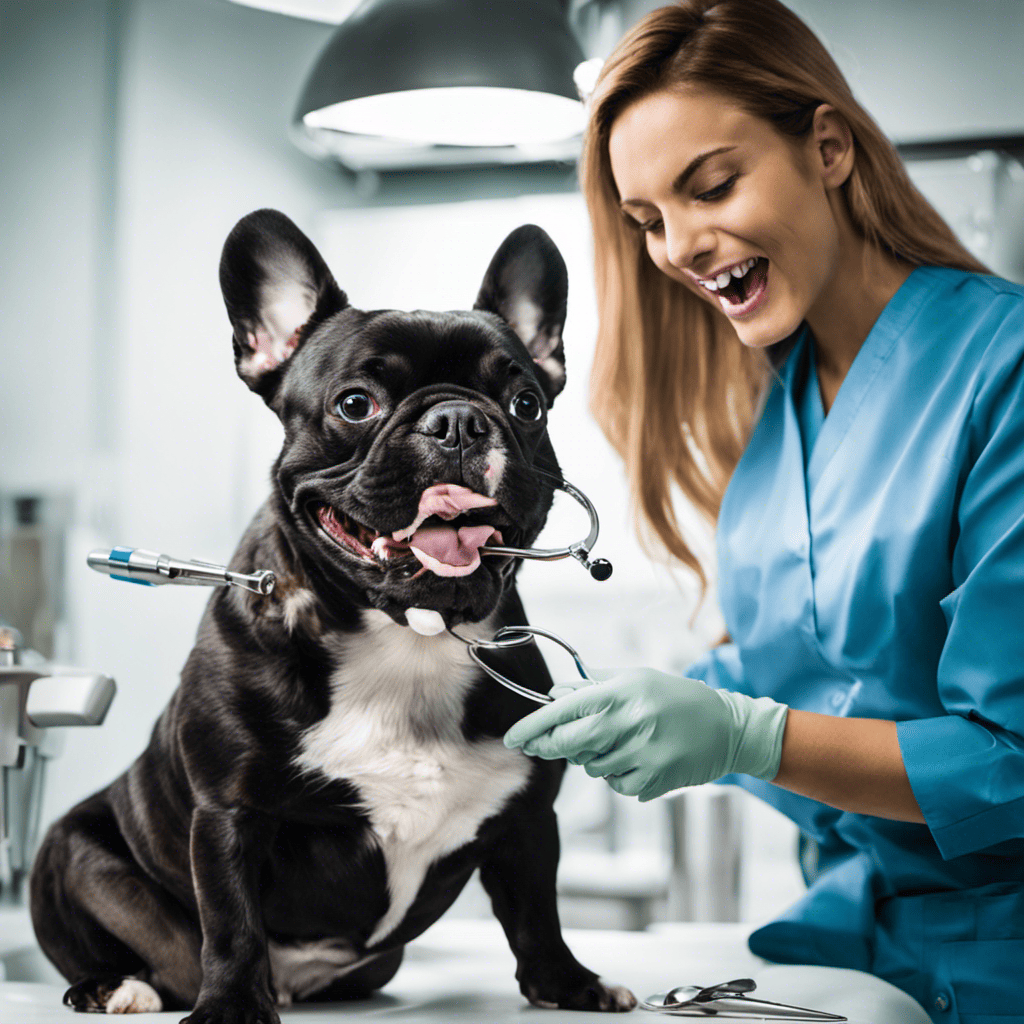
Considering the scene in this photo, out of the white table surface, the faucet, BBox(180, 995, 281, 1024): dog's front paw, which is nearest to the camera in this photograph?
BBox(180, 995, 281, 1024): dog's front paw

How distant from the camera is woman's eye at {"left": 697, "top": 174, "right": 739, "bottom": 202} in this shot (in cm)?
96

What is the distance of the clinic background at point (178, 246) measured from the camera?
102cm

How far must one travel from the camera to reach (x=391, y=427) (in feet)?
2.67

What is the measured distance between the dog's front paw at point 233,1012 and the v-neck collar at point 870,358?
0.70m

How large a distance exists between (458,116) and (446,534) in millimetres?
449

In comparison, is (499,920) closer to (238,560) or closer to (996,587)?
(238,560)

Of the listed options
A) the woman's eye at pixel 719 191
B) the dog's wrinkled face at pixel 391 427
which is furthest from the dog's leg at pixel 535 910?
the woman's eye at pixel 719 191

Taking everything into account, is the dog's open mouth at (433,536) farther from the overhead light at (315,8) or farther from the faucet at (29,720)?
the overhead light at (315,8)

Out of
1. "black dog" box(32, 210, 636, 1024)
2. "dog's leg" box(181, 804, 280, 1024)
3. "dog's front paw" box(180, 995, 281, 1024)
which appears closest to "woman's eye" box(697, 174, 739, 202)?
"black dog" box(32, 210, 636, 1024)

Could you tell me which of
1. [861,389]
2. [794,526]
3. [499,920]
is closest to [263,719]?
[499,920]

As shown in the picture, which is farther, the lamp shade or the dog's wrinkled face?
the lamp shade

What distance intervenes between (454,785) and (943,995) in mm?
528

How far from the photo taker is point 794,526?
106 cm

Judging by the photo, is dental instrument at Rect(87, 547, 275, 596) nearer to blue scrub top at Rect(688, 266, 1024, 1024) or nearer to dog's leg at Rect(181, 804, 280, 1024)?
dog's leg at Rect(181, 804, 280, 1024)
